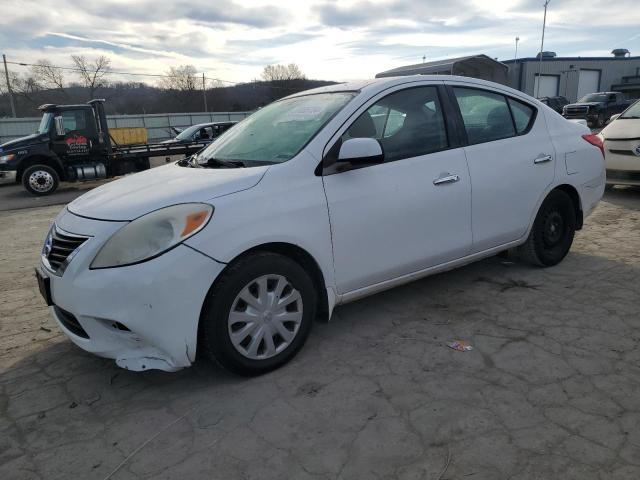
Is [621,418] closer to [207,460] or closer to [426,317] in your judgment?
[426,317]

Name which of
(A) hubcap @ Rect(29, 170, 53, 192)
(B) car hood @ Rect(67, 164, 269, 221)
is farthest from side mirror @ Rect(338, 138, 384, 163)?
(A) hubcap @ Rect(29, 170, 53, 192)

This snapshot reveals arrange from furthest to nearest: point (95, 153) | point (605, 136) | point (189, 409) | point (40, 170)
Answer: point (95, 153) < point (40, 170) < point (605, 136) < point (189, 409)

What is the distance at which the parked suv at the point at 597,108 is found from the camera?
953 inches

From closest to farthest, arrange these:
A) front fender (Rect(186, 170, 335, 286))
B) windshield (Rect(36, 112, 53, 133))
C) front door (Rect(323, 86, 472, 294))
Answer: front fender (Rect(186, 170, 335, 286)) → front door (Rect(323, 86, 472, 294)) → windshield (Rect(36, 112, 53, 133))

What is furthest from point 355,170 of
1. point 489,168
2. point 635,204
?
point 635,204

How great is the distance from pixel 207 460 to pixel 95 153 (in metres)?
13.4

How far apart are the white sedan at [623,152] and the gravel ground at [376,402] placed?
4.42m

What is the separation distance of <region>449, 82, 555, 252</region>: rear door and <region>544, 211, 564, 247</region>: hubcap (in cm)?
33

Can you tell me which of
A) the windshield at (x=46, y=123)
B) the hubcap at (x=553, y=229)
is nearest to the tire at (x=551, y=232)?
the hubcap at (x=553, y=229)

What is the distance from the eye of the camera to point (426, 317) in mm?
3615

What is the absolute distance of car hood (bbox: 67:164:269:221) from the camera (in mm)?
2668

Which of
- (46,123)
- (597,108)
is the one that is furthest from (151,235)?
(597,108)

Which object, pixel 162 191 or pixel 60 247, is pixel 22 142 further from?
pixel 162 191

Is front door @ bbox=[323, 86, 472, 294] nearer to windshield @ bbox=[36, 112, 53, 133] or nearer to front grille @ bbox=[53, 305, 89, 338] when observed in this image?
front grille @ bbox=[53, 305, 89, 338]
